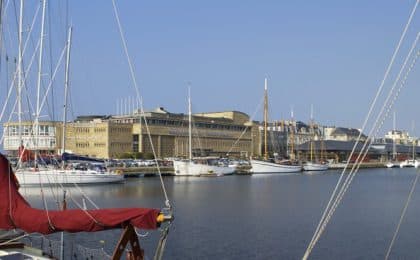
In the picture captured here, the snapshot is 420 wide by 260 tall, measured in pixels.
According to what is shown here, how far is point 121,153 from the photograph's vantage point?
16412 centimetres

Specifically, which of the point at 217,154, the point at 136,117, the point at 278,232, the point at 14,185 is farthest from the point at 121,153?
the point at 14,185

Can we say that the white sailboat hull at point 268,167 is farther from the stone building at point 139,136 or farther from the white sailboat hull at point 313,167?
the stone building at point 139,136

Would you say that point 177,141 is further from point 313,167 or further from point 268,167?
point 268,167

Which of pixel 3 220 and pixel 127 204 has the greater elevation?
pixel 3 220

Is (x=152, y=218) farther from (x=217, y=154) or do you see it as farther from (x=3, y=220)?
(x=217, y=154)

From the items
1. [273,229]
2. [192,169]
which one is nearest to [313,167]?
[192,169]

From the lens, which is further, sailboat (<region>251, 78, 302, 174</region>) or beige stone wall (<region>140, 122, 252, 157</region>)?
beige stone wall (<region>140, 122, 252, 157</region>)

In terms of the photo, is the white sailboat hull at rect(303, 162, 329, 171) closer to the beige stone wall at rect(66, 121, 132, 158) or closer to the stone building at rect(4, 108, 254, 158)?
the stone building at rect(4, 108, 254, 158)

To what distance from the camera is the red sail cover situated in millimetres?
12688

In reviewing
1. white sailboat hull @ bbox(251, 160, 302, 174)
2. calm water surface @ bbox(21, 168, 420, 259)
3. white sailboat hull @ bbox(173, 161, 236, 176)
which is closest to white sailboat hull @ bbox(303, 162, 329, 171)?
white sailboat hull @ bbox(251, 160, 302, 174)

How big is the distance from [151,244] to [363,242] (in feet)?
38.7

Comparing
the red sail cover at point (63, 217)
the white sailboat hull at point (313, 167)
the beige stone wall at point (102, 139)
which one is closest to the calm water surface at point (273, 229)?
the red sail cover at point (63, 217)

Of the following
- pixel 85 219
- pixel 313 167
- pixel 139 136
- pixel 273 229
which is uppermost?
pixel 139 136

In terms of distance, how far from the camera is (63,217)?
13.2 m
